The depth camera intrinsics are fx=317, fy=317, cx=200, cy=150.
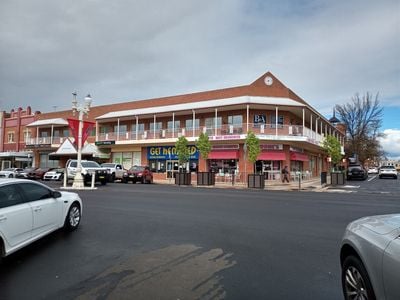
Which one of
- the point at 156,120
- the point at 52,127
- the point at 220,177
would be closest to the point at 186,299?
the point at 220,177

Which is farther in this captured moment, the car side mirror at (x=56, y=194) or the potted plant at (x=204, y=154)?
the potted plant at (x=204, y=154)

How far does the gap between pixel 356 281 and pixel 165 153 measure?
3302cm

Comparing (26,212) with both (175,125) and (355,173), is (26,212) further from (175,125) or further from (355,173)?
(355,173)

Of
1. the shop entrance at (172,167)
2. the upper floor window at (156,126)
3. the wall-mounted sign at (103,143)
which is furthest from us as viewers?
the wall-mounted sign at (103,143)

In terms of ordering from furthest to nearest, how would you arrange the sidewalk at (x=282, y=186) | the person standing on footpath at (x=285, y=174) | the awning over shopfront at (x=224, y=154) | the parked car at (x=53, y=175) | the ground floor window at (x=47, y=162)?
the ground floor window at (x=47, y=162) → the parked car at (x=53, y=175) → the awning over shopfront at (x=224, y=154) → the person standing on footpath at (x=285, y=174) → the sidewalk at (x=282, y=186)

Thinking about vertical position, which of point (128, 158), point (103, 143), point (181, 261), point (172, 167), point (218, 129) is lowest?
point (181, 261)

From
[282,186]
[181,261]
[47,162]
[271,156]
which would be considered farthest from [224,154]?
[47,162]

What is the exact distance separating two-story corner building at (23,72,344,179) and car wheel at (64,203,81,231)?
18807 mm

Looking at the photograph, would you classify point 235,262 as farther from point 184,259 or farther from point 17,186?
point 17,186

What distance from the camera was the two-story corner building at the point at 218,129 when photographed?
29.7m

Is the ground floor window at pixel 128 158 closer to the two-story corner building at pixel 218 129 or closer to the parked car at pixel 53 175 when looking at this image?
the two-story corner building at pixel 218 129

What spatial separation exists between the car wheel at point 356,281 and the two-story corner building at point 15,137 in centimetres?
5411

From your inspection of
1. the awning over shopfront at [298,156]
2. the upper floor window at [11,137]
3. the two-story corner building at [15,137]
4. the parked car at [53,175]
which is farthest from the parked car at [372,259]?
the upper floor window at [11,137]

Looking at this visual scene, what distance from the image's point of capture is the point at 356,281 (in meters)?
3.13
